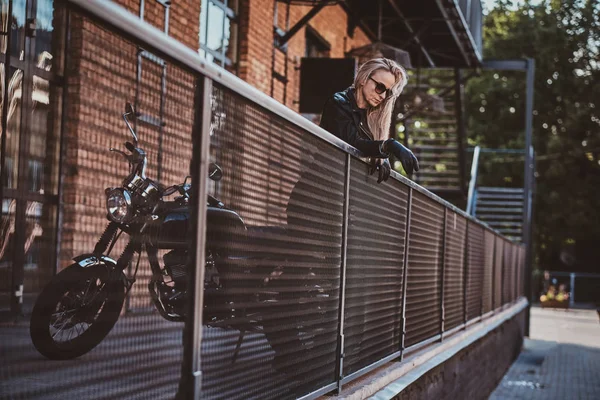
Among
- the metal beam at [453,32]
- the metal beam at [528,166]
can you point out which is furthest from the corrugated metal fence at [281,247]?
the metal beam at [528,166]

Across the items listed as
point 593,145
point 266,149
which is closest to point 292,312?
point 266,149

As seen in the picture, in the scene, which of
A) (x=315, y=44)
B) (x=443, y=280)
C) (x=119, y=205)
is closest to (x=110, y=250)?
(x=119, y=205)

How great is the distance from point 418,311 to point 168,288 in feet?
14.9

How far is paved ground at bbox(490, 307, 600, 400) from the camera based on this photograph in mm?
11984

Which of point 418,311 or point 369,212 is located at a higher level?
point 369,212

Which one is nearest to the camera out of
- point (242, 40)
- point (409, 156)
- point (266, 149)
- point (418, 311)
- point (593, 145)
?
point (266, 149)

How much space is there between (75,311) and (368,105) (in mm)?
3306

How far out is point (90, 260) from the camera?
2.28 metres

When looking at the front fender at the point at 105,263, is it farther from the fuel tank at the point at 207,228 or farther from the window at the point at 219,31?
the window at the point at 219,31

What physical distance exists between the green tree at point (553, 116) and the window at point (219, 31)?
30685 millimetres

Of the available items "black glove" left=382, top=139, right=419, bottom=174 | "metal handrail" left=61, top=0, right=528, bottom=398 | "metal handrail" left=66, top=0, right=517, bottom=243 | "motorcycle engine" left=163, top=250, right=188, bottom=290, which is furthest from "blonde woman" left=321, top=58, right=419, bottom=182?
"motorcycle engine" left=163, top=250, right=188, bottom=290

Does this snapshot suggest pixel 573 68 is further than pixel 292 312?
Yes

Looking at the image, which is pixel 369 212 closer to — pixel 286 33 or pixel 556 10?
pixel 286 33

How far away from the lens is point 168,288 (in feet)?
8.41
